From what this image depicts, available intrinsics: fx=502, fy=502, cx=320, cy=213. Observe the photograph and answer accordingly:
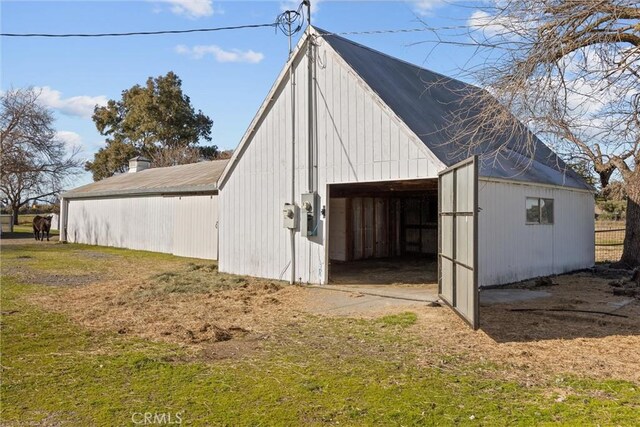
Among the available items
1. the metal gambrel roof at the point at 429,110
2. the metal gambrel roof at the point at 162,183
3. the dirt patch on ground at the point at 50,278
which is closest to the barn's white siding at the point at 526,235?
the metal gambrel roof at the point at 429,110

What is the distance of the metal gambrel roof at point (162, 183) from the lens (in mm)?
19266

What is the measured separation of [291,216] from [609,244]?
18.7m

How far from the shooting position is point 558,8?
7.20 m

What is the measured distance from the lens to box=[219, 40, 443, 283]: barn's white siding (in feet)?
34.3

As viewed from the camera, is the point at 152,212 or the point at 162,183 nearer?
the point at 152,212

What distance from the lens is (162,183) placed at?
22.2 m

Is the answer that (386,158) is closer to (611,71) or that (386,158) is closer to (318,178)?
(318,178)

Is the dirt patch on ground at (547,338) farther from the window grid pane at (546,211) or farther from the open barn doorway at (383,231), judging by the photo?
the open barn doorway at (383,231)

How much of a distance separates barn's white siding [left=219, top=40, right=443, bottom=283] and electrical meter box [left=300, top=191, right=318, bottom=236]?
0.18 meters

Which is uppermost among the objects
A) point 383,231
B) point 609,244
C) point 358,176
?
point 358,176

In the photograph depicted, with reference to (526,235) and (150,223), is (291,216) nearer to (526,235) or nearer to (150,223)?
(526,235)

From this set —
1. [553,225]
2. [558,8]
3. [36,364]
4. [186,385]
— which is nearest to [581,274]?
[553,225]

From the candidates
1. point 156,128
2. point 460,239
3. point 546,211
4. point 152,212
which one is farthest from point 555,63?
point 156,128

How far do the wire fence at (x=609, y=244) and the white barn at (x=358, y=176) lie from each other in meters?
4.63
